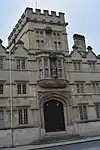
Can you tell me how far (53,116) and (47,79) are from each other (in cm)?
418

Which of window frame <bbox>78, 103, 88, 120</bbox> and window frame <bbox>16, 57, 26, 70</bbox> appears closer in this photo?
window frame <bbox>16, 57, 26, 70</bbox>

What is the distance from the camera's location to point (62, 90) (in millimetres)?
23109

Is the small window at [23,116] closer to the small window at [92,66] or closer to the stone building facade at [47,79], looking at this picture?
the stone building facade at [47,79]

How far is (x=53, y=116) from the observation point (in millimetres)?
22500

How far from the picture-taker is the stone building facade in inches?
835

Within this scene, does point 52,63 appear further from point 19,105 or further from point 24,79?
point 19,105

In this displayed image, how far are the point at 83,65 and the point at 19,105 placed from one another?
32.1 ft

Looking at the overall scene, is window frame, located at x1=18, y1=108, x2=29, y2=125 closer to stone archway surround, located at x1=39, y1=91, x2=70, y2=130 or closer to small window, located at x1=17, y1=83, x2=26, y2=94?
stone archway surround, located at x1=39, y1=91, x2=70, y2=130

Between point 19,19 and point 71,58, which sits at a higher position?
point 19,19

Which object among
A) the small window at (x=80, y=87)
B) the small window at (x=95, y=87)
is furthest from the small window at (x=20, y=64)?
the small window at (x=95, y=87)

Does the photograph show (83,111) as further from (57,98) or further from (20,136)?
(20,136)

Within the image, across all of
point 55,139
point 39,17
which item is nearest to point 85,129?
point 55,139

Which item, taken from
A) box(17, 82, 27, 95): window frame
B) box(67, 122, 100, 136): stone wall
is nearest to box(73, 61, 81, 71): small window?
box(67, 122, 100, 136): stone wall

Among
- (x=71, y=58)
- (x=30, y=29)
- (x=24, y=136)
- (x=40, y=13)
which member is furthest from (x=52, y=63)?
(x=24, y=136)
